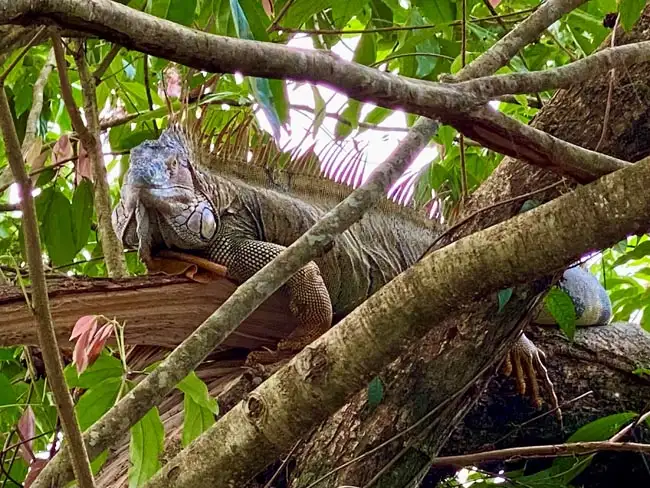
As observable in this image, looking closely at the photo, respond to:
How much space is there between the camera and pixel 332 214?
1584 mm

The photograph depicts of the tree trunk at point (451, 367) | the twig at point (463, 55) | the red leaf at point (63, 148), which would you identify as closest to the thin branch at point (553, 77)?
the tree trunk at point (451, 367)

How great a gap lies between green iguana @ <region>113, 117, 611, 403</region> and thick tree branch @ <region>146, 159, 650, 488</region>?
3.72ft

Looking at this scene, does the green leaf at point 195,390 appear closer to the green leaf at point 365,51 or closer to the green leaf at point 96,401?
the green leaf at point 96,401

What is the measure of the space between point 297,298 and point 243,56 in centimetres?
166

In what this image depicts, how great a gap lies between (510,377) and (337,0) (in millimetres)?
1290

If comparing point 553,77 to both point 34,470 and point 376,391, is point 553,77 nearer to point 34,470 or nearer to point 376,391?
point 376,391

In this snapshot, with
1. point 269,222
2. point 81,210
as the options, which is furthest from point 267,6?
point 81,210

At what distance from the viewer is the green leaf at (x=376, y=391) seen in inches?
78.2

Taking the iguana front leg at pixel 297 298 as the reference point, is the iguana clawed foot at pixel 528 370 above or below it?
below

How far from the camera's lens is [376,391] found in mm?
1984

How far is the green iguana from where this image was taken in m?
2.63

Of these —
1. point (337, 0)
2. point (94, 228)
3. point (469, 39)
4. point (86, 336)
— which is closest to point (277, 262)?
point (86, 336)

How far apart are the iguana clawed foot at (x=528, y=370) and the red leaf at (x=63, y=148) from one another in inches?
62.0

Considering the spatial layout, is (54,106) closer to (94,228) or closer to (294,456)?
(94,228)
